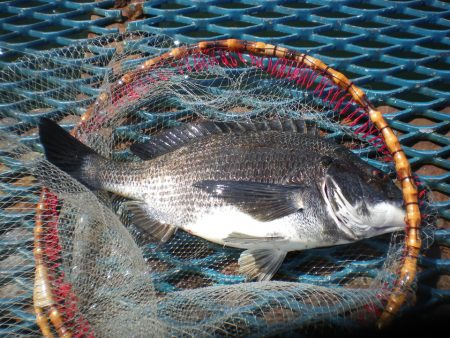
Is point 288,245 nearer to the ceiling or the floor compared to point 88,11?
nearer to the floor

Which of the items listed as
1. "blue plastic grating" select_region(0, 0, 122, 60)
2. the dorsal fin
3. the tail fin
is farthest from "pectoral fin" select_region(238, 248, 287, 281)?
"blue plastic grating" select_region(0, 0, 122, 60)

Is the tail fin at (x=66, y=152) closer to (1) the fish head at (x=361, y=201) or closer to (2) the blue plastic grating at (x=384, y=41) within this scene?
(2) the blue plastic grating at (x=384, y=41)

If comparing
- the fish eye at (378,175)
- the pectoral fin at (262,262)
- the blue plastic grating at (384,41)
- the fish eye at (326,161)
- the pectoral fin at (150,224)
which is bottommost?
the pectoral fin at (262,262)

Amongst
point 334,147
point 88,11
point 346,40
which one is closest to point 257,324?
point 334,147

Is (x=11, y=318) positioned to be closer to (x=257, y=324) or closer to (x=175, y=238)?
(x=175, y=238)

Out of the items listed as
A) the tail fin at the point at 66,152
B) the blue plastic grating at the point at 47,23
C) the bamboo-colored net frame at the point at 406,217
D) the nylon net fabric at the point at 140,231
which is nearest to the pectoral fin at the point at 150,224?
the nylon net fabric at the point at 140,231

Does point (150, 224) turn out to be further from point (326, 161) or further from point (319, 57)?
point (319, 57)
